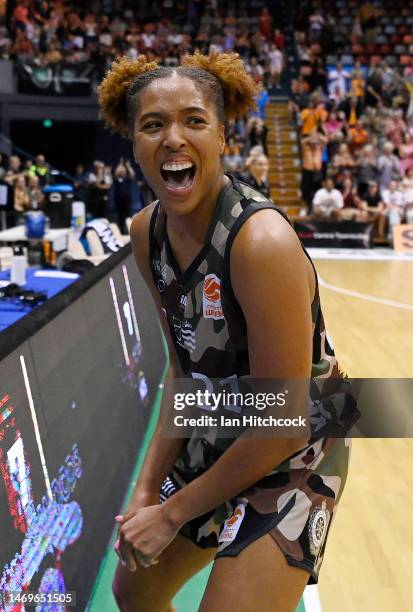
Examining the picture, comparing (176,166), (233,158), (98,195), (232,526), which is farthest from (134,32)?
(232,526)

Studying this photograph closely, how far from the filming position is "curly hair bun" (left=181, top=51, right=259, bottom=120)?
2.06m

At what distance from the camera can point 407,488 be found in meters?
4.79

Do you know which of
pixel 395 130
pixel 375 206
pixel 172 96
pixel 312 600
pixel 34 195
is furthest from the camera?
pixel 395 130

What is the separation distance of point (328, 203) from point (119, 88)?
15.4 m

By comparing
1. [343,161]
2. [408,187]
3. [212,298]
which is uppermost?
[212,298]

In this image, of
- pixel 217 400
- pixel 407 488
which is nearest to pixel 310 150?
pixel 407 488

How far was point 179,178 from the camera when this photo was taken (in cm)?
195

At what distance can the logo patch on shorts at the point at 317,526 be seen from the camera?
1.99m

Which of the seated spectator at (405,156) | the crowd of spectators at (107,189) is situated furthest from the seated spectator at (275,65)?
the crowd of spectators at (107,189)

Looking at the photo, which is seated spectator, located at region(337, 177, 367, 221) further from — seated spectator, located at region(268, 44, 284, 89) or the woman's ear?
the woman's ear

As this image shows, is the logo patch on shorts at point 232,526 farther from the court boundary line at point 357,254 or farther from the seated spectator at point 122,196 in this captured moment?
the seated spectator at point 122,196

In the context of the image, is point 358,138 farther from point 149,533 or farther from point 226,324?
point 149,533

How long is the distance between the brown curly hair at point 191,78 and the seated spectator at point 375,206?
50.1 feet

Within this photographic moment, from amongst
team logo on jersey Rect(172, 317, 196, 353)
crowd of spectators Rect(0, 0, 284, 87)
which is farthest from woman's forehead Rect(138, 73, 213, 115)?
crowd of spectators Rect(0, 0, 284, 87)
